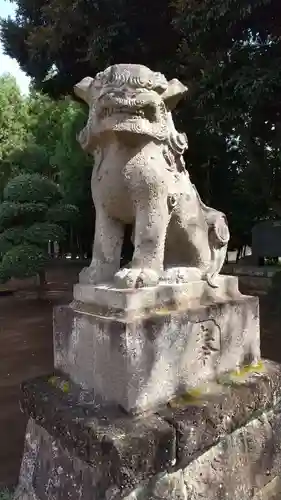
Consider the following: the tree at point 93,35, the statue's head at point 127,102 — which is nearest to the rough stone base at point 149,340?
the statue's head at point 127,102

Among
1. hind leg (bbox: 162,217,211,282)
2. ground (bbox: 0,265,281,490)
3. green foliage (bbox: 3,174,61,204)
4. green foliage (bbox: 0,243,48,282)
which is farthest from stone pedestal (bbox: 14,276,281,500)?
green foliage (bbox: 3,174,61,204)

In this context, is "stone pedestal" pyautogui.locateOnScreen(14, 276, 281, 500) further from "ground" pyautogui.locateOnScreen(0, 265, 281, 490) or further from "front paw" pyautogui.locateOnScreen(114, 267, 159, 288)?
"ground" pyautogui.locateOnScreen(0, 265, 281, 490)

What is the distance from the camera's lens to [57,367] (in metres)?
2.12

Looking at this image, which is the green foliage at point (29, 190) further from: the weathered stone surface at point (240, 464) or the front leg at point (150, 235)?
the weathered stone surface at point (240, 464)

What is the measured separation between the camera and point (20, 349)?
6043mm

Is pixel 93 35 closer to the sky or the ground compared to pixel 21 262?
closer to the sky

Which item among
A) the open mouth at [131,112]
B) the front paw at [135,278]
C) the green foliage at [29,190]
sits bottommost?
the front paw at [135,278]

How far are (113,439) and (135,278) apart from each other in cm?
62

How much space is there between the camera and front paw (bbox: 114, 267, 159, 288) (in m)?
1.82

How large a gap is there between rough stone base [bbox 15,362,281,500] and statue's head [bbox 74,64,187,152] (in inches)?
45.3

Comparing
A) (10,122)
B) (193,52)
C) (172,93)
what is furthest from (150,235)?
(10,122)

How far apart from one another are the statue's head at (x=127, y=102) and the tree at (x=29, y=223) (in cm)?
721

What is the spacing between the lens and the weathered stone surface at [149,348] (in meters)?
1.70

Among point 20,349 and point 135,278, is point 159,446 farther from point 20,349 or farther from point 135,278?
point 20,349
